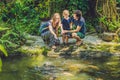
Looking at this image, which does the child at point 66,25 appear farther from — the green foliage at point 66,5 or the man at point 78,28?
the green foliage at point 66,5

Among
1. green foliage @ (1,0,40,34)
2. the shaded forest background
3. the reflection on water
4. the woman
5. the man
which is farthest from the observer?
green foliage @ (1,0,40,34)

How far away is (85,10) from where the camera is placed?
13.0 meters

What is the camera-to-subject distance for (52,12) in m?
12.8

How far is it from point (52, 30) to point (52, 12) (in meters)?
2.89

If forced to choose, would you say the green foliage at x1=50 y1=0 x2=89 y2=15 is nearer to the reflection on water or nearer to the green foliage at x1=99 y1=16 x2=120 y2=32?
the green foliage at x1=99 y1=16 x2=120 y2=32

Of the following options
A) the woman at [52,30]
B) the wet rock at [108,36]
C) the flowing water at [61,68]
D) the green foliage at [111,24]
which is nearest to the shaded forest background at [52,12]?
the green foliage at [111,24]

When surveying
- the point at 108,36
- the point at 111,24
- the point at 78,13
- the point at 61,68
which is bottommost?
the point at 61,68

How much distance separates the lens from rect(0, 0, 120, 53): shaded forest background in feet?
40.0

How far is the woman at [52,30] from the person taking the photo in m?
9.95

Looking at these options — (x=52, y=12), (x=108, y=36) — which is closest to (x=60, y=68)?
(x=108, y=36)

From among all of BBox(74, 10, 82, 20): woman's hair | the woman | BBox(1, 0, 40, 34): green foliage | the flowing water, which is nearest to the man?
BBox(74, 10, 82, 20): woman's hair

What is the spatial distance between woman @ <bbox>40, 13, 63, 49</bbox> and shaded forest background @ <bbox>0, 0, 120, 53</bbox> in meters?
1.76

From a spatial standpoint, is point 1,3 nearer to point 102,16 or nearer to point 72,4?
point 72,4

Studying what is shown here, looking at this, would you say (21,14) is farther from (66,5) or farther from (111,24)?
(111,24)
